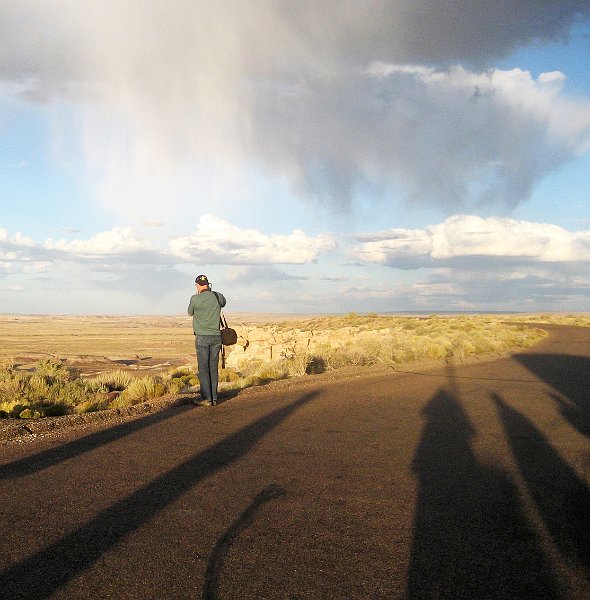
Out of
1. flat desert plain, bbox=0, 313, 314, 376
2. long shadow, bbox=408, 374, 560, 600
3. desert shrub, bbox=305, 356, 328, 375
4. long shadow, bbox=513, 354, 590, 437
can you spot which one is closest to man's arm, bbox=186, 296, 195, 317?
long shadow, bbox=408, 374, 560, 600

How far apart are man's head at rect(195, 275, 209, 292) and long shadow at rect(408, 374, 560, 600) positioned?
19.5 feet

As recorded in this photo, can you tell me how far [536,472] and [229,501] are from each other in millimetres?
3641

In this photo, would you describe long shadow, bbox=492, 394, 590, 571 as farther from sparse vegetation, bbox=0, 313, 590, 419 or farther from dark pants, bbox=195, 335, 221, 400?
sparse vegetation, bbox=0, 313, 590, 419

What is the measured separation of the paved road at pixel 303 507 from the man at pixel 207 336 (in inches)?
44.0

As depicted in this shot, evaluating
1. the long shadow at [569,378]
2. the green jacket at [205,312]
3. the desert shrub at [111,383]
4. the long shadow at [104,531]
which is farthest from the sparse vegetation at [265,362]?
the long shadow at [104,531]

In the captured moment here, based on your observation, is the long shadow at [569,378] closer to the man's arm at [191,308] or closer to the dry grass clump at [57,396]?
the man's arm at [191,308]

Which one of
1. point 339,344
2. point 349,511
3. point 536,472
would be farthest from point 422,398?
point 339,344

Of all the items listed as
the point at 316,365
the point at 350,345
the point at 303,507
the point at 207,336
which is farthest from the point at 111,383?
the point at 303,507

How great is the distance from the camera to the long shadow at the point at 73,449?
7.34 meters

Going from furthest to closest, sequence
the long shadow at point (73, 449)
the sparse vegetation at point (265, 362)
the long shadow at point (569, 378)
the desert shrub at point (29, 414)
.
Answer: the sparse vegetation at point (265, 362) < the desert shrub at point (29, 414) < the long shadow at point (569, 378) < the long shadow at point (73, 449)

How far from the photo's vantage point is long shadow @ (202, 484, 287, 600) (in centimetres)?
416

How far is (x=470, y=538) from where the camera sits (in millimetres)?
5047

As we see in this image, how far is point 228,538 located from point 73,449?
4.18 m

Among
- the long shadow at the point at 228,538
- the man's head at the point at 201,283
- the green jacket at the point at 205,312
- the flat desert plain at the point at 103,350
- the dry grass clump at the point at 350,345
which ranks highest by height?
the man's head at the point at 201,283
